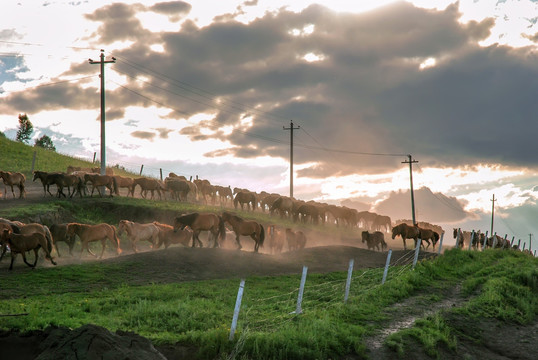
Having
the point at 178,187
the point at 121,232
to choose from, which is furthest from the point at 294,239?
the point at 178,187

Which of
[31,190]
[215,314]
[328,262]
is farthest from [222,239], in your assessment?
[31,190]

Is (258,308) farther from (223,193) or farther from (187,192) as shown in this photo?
(223,193)

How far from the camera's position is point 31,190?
1542 inches

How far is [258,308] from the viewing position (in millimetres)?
15516

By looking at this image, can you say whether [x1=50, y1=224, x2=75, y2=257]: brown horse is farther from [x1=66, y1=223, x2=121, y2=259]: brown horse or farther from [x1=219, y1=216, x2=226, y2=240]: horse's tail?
[x1=219, y1=216, x2=226, y2=240]: horse's tail

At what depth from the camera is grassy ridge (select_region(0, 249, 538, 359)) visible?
11.5 meters

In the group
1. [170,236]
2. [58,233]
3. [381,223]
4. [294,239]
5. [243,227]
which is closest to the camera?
[58,233]

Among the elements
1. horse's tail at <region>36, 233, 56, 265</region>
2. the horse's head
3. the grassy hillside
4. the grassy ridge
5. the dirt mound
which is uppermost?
the grassy hillside

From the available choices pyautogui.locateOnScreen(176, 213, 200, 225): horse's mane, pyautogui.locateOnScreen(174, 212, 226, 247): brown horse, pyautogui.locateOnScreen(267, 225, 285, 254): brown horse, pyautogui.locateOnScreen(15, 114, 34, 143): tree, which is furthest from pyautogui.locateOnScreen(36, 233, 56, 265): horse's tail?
pyautogui.locateOnScreen(15, 114, 34, 143): tree

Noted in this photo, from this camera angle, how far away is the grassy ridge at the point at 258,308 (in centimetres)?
1155

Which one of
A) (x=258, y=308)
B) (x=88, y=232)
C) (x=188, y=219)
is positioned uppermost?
(x=188, y=219)

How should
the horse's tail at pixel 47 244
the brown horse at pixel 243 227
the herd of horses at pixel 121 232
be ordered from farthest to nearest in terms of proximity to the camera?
1. the brown horse at pixel 243 227
2. the horse's tail at pixel 47 244
3. the herd of horses at pixel 121 232

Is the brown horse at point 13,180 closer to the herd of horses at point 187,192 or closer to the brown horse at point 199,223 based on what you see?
the herd of horses at point 187,192

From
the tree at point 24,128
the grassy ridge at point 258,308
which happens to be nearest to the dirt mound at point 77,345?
the grassy ridge at point 258,308
